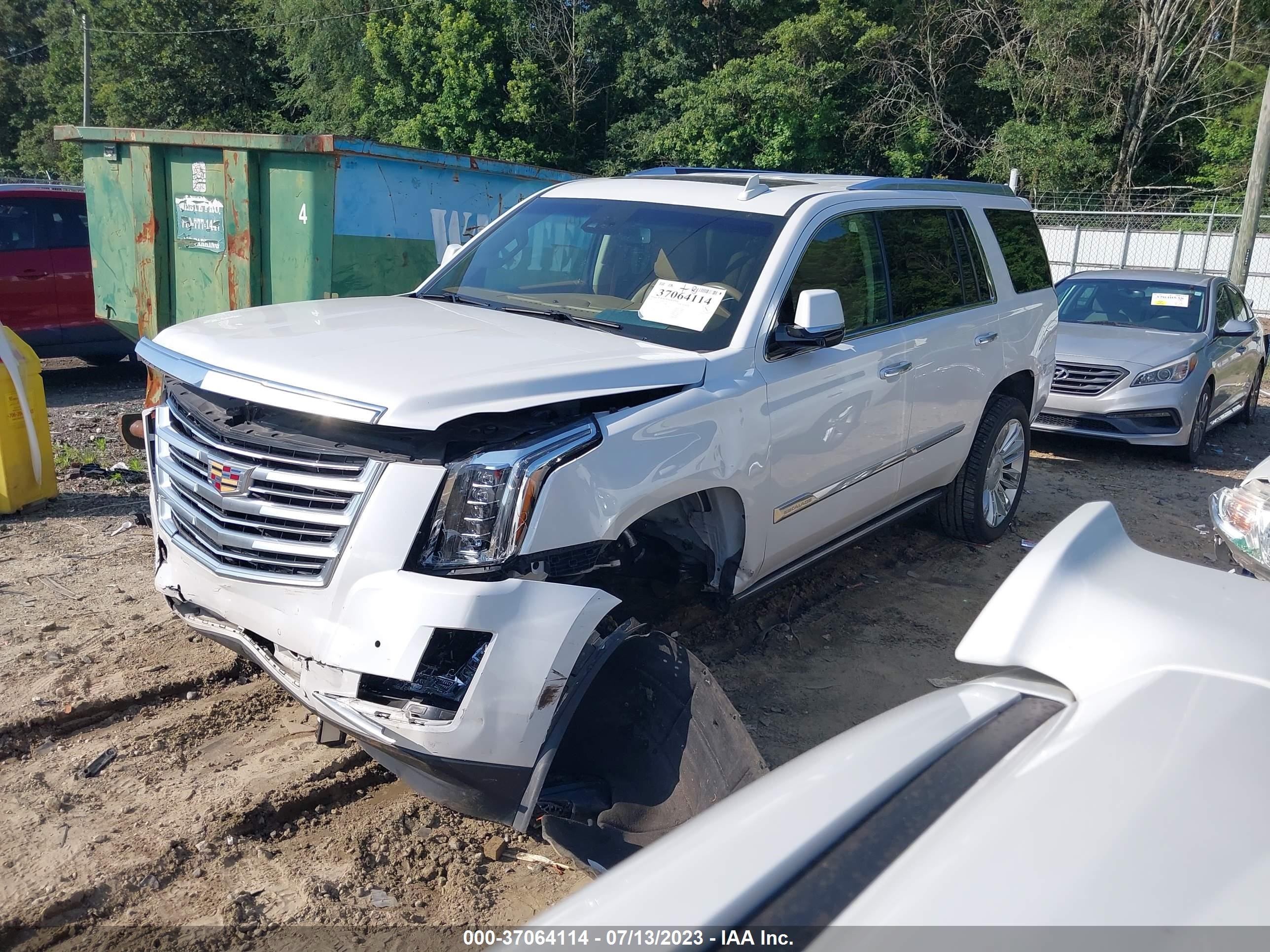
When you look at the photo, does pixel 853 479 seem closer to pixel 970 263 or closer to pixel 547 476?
pixel 970 263

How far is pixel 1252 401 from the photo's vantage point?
35.9 feet

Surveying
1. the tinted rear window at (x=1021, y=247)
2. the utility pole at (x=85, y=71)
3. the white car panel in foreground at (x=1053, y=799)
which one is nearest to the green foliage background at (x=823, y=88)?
the utility pole at (x=85, y=71)

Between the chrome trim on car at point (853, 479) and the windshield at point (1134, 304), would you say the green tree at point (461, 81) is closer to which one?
the windshield at point (1134, 304)

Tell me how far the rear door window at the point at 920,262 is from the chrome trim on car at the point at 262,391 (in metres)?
2.88

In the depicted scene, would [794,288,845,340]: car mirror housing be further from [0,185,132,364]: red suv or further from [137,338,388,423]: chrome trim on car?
[0,185,132,364]: red suv

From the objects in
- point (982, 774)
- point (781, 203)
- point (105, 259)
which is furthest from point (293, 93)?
A: point (982, 774)

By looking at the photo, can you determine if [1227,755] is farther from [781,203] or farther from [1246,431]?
[1246,431]

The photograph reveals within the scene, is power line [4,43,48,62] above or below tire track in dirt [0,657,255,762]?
above

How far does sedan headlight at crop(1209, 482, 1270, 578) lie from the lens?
10.9 ft

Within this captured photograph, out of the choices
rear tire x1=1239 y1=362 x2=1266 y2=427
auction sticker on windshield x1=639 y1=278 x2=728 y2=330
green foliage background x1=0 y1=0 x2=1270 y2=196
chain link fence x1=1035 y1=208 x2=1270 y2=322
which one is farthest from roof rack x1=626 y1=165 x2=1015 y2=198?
green foliage background x1=0 y1=0 x2=1270 y2=196

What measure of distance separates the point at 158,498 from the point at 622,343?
65.2 inches

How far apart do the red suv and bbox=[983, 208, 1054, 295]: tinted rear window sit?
304 inches

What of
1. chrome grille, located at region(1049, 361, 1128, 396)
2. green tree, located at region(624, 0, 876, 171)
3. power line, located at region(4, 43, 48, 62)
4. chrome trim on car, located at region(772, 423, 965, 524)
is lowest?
chrome grille, located at region(1049, 361, 1128, 396)

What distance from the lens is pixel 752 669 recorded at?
4.43 metres
